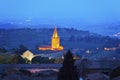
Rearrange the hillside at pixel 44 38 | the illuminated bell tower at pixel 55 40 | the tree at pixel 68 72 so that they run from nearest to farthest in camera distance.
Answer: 1. the tree at pixel 68 72
2. the illuminated bell tower at pixel 55 40
3. the hillside at pixel 44 38

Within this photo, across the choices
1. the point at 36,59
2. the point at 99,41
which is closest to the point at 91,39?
the point at 99,41

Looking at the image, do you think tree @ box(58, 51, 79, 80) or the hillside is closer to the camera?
tree @ box(58, 51, 79, 80)

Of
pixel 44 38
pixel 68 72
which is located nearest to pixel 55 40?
pixel 44 38

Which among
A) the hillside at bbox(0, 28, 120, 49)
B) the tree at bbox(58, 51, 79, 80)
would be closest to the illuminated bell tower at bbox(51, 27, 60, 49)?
the hillside at bbox(0, 28, 120, 49)

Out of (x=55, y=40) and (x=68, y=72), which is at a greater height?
(x=55, y=40)

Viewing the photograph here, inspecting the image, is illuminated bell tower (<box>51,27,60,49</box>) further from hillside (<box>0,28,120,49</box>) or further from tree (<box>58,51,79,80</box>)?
tree (<box>58,51,79,80</box>)

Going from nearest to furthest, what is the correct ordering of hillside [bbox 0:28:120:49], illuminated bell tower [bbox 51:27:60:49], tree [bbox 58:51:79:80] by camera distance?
tree [bbox 58:51:79:80], illuminated bell tower [bbox 51:27:60:49], hillside [bbox 0:28:120:49]

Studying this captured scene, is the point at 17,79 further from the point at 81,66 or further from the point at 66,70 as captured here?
the point at 81,66

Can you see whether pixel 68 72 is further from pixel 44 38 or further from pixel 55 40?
pixel 44 38

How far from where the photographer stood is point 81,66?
76.0ft

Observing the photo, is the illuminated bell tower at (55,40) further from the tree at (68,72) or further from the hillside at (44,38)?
the tree at (68,72)

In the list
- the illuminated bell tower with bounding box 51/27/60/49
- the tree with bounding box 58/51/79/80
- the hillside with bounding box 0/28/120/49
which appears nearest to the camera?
the tree with bounding box 58/51/79/80

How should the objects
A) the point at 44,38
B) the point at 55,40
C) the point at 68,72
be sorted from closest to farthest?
the point at 68,72
the point at 55,40
the point at 44,38

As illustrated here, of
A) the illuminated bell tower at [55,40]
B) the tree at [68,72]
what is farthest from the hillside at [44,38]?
the tree at [68,72]
